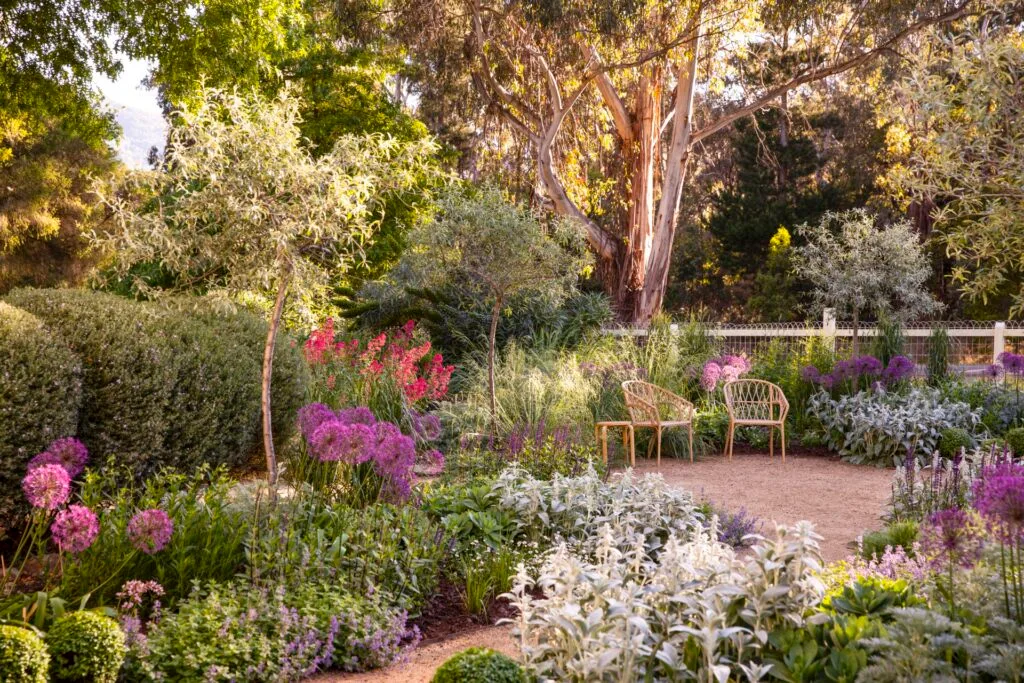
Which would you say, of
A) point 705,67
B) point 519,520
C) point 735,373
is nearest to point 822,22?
point 705,67

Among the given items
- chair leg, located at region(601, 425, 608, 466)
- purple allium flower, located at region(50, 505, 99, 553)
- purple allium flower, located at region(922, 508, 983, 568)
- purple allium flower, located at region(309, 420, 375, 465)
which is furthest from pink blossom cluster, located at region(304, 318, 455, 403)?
purple allium flower, located at region(922, 508, 983, 568)

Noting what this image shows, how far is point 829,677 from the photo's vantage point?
2.46m

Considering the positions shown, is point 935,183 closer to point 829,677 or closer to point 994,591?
point 994,591

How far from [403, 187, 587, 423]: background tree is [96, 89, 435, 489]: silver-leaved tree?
9.60 feet

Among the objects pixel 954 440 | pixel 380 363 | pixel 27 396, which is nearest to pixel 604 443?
pixel 380 363

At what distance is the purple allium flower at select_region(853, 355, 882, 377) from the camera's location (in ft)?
31.8

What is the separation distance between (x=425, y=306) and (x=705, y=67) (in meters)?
7.81

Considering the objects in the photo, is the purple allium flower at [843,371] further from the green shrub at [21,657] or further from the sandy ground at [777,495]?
the green shrub at [21,657]

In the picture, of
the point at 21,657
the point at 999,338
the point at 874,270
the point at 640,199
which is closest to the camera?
the point at 21,657

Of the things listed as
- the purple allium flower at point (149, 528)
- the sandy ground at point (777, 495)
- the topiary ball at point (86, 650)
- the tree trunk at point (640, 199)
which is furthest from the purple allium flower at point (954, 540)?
the tree trunk at point (640, 199)

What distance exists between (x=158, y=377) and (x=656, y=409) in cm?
484

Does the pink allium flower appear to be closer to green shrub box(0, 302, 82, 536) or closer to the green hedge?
green shrub box(0, 302, 82, 536)

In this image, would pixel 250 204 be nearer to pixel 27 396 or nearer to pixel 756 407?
pixel 27 396

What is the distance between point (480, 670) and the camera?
2885 mm
